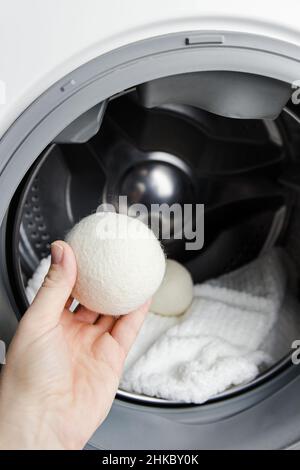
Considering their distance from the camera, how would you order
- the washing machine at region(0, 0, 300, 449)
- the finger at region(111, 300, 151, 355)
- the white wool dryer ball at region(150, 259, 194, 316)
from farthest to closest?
1. the white wool dryer ball at region(150, 259, 194, 316)
2. the finger at region(111, 300, 151, 355)
3. the washing machine at region(0, 0, 300, 449)

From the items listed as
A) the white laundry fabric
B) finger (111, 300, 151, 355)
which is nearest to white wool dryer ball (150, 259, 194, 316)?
the white laundry fabric

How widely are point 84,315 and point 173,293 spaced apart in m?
0.17

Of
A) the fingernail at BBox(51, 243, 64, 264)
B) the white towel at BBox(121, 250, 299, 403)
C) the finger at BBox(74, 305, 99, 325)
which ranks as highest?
the fingernail at BBox(51, 243, 64, 264)

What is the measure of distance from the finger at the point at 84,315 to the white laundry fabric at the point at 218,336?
93 millimetres

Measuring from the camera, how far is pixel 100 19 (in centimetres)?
50

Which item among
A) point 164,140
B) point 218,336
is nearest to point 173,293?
point 218,336

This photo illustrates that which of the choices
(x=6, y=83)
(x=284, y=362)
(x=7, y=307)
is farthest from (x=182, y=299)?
(x=6, y=83)

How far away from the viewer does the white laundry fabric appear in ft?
2.38

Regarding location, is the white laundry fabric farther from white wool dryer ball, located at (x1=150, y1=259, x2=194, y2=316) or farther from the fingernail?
the fingernail

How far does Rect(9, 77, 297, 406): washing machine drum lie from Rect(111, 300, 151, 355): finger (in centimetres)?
22

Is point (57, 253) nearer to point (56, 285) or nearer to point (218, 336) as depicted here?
point (56, 285)

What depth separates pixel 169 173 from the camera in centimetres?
86

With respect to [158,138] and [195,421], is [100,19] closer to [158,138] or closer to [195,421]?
[158,138]

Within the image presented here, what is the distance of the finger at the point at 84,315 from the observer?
26.7 inches
